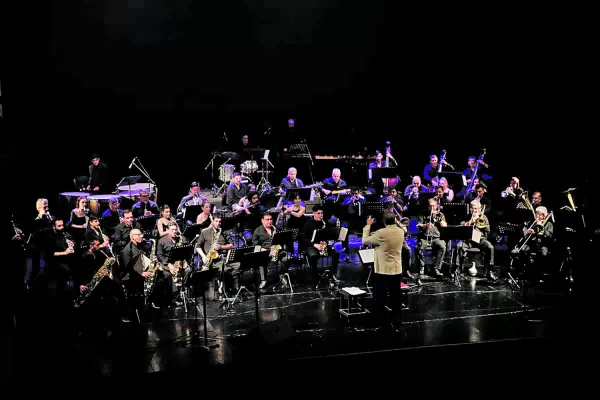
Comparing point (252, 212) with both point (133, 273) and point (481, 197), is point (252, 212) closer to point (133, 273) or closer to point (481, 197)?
point (133, 273)

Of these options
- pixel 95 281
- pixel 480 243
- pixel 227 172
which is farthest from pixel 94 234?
pixel 480 243

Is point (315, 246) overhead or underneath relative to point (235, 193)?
underneath

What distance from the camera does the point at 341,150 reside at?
739 inches

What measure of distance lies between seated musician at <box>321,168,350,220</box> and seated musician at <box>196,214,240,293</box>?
334 centimetres

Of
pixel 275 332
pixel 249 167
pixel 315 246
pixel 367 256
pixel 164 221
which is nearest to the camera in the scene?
pixel 275 332

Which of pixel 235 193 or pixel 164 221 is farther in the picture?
pixel 235 193

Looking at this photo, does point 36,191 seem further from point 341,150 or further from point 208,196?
point 341,150

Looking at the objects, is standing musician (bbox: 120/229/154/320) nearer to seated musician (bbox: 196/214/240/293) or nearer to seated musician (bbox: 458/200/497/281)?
seated musician (bbox: 196/214/240/293)

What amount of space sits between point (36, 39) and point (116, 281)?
12.6ft

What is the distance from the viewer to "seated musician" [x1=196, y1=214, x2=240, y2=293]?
9.80 meters

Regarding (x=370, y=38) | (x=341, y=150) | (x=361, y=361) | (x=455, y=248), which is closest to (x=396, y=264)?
(x=361, y=361)

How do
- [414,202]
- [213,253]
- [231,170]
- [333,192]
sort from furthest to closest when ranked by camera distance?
1. [231,170]
2. [333,192]
3. [414,202]
4. [213,253]

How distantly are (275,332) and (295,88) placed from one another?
11.1 meters

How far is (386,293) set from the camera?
343 inches
